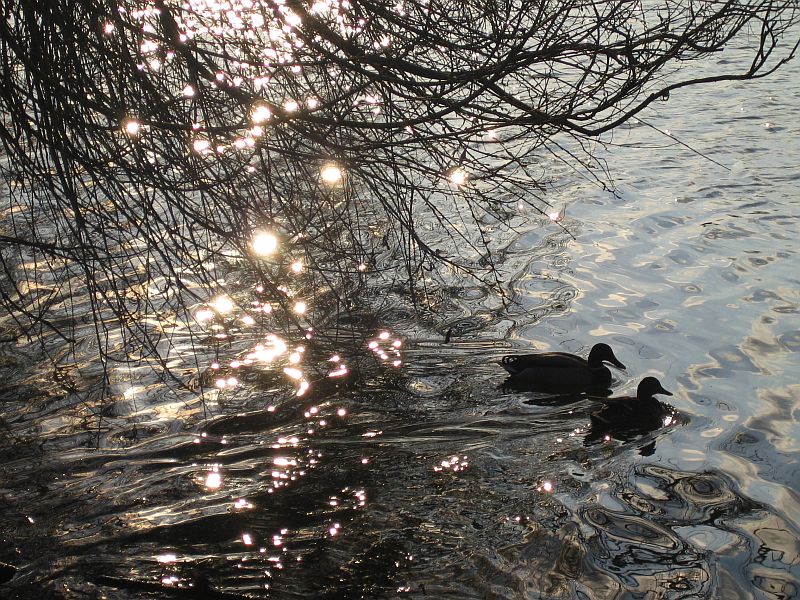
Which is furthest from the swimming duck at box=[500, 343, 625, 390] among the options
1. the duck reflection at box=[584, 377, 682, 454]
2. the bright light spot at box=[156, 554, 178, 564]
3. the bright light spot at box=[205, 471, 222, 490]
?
the bright light spot at box=[156, 554, 178, 564]

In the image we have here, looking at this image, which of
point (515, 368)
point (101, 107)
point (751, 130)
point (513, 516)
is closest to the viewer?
point (101, 107)

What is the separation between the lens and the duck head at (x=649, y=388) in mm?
7453

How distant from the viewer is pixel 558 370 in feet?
25.5

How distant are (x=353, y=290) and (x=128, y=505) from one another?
3856 mm

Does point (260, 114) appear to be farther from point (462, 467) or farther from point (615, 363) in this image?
point (615, 363)

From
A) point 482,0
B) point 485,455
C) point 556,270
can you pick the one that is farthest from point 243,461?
point 556,270

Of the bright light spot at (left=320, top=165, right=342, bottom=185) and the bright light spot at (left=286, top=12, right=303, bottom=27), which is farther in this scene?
the bright light spot at (left=320, top=165, right=342, bottom=185)

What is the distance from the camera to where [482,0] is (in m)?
6.19

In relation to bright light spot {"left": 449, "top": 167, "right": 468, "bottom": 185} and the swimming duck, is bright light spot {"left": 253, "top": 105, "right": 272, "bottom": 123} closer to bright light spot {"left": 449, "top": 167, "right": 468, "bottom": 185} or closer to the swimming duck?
bright light spot {"left": 449, "top": 167, "right": 468, "bottom": 185}

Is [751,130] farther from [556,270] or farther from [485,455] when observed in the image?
[485,455]

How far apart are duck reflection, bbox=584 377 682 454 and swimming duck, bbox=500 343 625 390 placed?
28 centimetres

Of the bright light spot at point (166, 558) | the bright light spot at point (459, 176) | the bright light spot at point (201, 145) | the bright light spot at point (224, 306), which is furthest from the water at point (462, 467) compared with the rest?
the bright light spot at point (201, 145)

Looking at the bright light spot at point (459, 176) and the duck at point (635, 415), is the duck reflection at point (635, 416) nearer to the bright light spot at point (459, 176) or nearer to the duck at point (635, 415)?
the duck at point (635, 415)

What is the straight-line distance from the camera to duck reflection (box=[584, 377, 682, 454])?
7113mm
